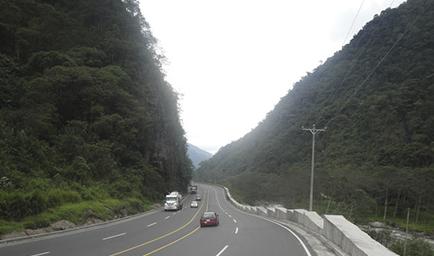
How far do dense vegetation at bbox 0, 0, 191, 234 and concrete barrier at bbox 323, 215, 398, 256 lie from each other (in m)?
14.4

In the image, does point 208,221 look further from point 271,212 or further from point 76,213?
point 271,212

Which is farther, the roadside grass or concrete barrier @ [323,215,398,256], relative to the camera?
the roadside grass

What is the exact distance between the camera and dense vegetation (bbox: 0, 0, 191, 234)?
100ft

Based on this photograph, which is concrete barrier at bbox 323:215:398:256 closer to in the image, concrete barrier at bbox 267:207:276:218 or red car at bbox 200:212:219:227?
red car at bbox 200:212:219:227

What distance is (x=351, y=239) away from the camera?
11188mm

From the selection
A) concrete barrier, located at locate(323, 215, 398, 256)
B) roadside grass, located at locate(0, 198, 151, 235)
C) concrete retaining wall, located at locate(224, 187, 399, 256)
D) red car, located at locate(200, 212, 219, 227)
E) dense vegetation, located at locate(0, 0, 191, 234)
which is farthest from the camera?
dense vegetation, located at locate(0, 0, 191, 234)

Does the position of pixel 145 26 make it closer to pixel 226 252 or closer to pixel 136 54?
pixel 136 54

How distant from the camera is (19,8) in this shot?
59688 mm

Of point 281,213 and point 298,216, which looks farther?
point 281,213

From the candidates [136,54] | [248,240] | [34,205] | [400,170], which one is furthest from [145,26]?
[248,240]

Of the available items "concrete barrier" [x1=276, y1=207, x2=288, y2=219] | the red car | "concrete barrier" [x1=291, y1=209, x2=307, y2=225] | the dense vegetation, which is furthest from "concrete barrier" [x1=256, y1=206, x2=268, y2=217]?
"concrete barrier" [x1=291, y1=209, x2=307, y2=225]

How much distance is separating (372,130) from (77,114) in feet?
192

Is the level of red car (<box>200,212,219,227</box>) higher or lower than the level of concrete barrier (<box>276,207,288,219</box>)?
lower

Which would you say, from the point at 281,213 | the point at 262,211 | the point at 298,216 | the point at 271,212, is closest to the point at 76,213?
the point at 298,216
